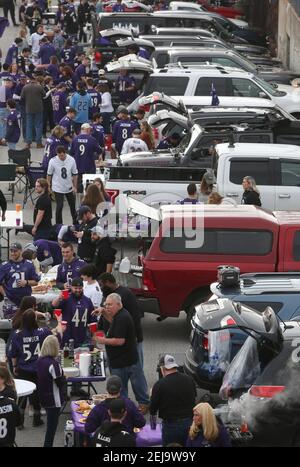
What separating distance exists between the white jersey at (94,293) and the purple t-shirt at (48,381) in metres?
2.51

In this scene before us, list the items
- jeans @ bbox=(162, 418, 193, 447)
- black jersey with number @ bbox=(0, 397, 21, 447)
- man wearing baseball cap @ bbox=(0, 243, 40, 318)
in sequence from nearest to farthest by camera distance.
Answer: black jersey with number @ bbox=(0, 397, 21, 447) → jeans @ bbox=(162, 418, 193, 447) → man wearing baseball cap @ bbox=(0, 243, 40, 318)

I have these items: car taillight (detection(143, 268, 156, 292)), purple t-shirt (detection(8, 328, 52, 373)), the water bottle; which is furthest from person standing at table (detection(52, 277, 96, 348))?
car taillight (detection(143, 268, 156, 292))

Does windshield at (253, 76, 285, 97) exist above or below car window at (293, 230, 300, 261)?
above

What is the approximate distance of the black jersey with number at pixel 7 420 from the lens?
13.5 metres

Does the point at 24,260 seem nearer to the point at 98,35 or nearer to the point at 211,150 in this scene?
the point at 211,150

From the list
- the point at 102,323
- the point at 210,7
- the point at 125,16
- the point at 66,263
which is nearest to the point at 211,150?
the point at 66,263

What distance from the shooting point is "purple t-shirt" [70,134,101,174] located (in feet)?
84.6

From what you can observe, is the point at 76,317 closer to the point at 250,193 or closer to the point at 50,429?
the point at 50,429

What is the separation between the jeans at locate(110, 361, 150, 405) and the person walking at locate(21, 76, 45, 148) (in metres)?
15.2

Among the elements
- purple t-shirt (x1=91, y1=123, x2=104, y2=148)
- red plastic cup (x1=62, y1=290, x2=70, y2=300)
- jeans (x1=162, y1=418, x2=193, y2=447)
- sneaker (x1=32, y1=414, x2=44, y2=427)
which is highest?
purple t-shirt (x1=91, y1=123, x2=104, y2=148)

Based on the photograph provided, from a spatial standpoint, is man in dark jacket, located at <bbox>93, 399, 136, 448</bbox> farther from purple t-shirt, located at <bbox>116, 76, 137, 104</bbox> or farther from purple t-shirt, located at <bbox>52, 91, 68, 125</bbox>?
purple t-shirt, located at <bbox>116, 76, 137, 104</bbox>

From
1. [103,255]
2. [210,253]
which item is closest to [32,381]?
[210,253]

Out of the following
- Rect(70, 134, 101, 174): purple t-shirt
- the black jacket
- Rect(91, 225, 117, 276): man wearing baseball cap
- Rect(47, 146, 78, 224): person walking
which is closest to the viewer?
the black jacket
